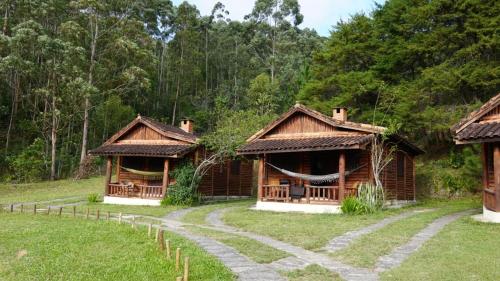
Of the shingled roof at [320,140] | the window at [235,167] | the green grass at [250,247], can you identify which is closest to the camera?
the green grass at [250,247]

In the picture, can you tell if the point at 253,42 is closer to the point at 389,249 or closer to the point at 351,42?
the point at 351,42

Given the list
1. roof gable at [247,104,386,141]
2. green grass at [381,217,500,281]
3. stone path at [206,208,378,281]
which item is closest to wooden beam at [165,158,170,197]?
roof gable at [247,104,386,141]

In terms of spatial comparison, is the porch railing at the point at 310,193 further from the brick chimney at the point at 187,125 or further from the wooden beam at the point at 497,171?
the brick chimney at the point at 187,125

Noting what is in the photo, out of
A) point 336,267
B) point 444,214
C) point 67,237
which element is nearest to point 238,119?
point 444,214

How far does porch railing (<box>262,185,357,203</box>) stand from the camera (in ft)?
61.5

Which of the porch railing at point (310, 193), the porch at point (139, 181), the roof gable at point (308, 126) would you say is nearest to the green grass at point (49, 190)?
the porch at point (139, 181)

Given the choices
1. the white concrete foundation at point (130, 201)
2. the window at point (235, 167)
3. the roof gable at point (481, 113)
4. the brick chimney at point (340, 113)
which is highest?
the brick chimney at point (340, 113)

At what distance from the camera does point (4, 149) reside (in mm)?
38562

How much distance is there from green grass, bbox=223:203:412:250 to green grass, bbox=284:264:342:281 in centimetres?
229

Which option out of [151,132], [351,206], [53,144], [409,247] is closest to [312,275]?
[409,247]

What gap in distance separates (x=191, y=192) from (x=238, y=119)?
5.14m

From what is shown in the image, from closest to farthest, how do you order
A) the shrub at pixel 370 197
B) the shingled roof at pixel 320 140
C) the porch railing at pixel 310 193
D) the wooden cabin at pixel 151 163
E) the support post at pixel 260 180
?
→ the shrub at pixel 370 197 < the shingled roof at pixel 320 140 < the porch railing at pixel 310 193 < the support post at pixel 260 180 < the wooden cabin at pixel 151 163

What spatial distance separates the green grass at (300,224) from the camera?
1183 centimetres

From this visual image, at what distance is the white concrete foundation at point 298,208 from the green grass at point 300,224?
1.01 metres
